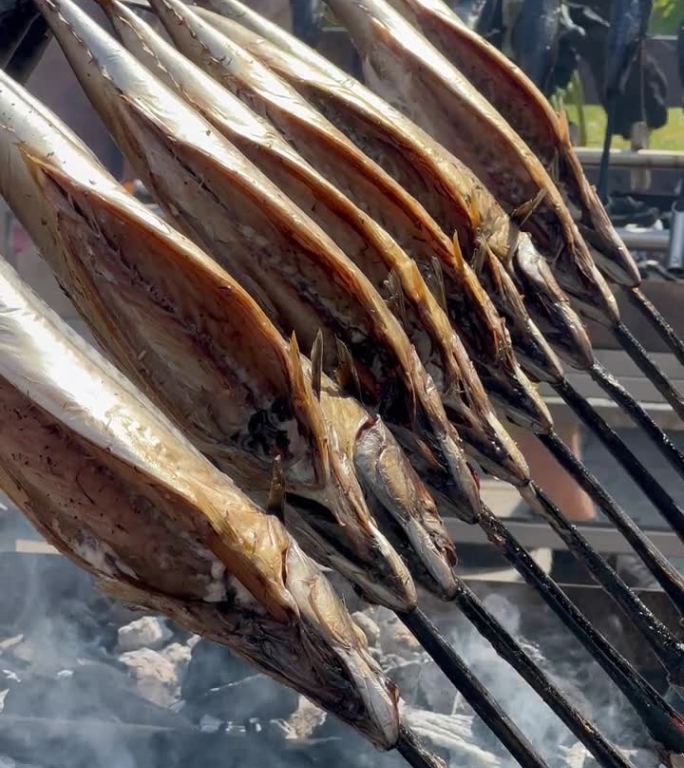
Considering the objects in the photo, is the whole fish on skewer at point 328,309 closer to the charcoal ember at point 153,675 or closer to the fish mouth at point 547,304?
the fish mouth at point 547,304

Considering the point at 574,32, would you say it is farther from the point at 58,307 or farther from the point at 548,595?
the point at 548,595

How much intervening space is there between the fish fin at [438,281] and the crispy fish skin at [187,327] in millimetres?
397

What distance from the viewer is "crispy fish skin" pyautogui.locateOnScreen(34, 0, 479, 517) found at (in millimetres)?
1497

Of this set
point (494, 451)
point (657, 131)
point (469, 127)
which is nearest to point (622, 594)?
point (494, 451)

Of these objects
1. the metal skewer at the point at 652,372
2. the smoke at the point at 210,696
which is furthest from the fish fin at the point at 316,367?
the smoke at the point at 210,696

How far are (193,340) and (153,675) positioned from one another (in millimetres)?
2564

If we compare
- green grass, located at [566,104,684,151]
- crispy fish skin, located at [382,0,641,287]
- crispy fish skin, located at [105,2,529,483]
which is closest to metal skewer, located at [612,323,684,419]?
crispy fish skin, located at [382,0,641,287]

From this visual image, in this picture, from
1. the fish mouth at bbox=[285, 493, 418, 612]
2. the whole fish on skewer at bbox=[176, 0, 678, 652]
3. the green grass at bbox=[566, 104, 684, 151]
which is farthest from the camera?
the green grass at bbox=[566, 104, 684, 151]

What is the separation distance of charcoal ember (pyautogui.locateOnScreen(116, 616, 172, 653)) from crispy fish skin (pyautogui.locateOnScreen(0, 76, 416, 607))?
2612 mm

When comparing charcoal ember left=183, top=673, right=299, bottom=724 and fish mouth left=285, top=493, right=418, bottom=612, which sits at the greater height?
fish mouth left=285, top=493, right=418, bottom=612

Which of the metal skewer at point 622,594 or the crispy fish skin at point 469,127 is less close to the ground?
the crispy fish skin at point 469,127

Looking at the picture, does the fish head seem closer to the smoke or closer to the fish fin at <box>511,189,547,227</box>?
the fish fin at <box>511,189,547,227</box>

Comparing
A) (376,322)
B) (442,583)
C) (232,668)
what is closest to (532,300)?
(376,322)

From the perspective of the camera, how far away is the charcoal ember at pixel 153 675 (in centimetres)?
364
